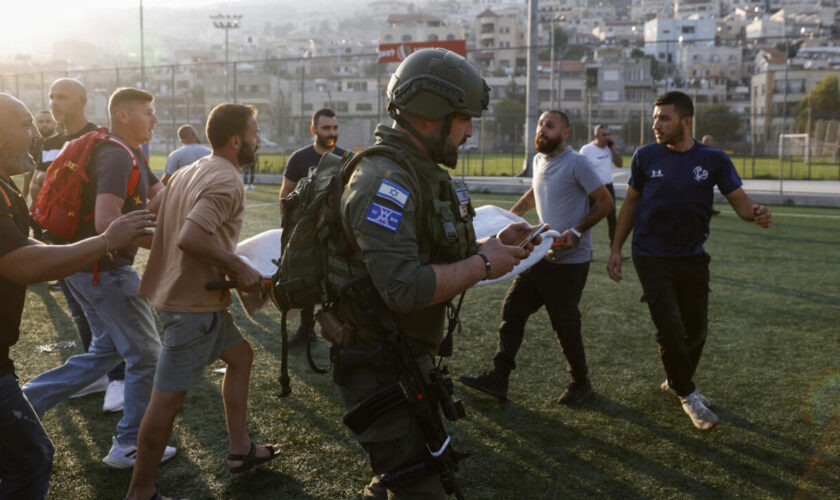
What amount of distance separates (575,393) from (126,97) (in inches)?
153

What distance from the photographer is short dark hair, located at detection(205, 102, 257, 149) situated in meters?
3.80

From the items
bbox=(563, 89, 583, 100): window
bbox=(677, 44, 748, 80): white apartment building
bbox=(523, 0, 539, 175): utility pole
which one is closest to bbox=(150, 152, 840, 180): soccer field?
bbox=(523, 0, 539, 175): utility pole

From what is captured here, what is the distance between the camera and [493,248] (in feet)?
8.59

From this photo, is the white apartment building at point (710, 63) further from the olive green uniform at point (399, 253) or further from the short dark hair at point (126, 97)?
the olive green uniform at point (399, 253)

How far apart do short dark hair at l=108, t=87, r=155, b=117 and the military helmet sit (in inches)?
102

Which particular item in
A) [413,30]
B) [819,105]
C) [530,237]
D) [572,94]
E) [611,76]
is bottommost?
[530,237]

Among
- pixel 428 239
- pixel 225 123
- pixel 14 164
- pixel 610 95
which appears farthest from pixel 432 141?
pixel 610 95

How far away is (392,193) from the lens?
238cm

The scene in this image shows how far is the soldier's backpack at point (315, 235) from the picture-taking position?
260cm

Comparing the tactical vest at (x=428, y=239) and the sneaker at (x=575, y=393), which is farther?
A: the sneaker at (x=575, y=393)

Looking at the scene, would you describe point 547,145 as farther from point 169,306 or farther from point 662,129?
point 169,306

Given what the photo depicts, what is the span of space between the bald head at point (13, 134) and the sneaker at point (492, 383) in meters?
3.66

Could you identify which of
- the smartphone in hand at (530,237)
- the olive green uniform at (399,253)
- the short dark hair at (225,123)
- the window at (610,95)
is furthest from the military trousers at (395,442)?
the window at (610,95)

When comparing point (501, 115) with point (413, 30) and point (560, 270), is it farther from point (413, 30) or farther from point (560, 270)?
point (413, 30)
